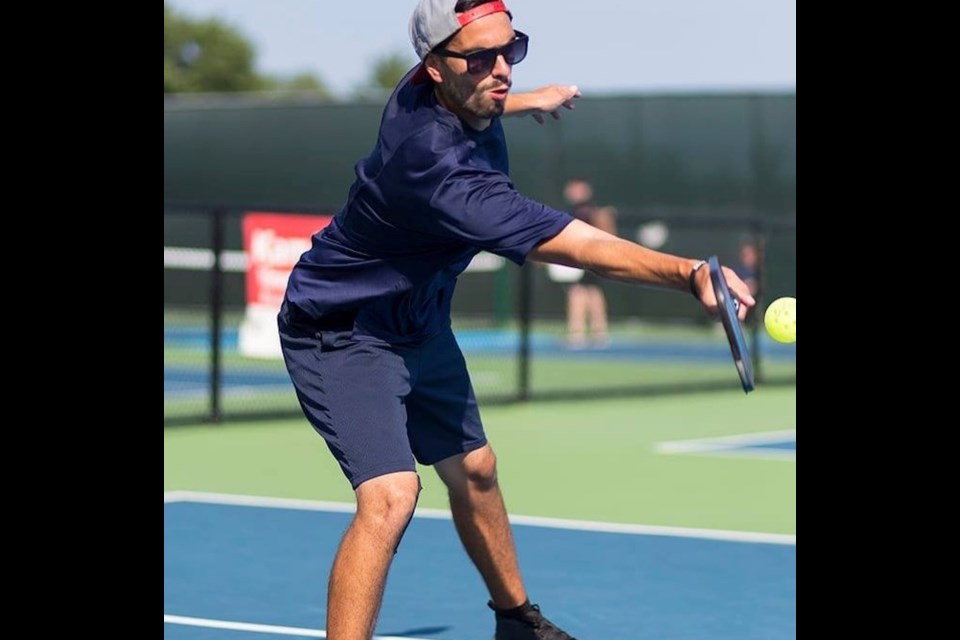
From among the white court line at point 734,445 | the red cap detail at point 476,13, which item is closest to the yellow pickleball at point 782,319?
the red cap detail at point 476,13

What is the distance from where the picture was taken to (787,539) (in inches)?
340

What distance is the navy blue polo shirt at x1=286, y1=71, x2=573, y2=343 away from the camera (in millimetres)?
4961

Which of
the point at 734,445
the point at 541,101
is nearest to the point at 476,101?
the point at 541,101

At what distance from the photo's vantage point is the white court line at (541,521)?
28.5 ft

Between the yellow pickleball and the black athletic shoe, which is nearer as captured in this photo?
the yellow pickleball

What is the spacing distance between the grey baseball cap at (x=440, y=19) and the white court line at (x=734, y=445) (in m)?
6.96

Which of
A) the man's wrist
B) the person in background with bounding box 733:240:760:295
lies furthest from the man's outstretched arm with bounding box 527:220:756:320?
the person in background with bounding box 733:240:760:295

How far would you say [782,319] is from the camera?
187 inches

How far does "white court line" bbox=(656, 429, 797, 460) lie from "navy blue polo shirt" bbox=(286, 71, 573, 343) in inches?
256

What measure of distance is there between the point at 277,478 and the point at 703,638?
15.9 ft

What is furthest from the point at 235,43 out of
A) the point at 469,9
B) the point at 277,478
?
the point at 469,9

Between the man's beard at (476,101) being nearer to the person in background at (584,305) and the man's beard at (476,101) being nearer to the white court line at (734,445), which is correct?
the white court line at (734,445)

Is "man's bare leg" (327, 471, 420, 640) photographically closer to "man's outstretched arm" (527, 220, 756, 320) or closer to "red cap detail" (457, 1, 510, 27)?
"man's outstretched arm" (527, 220, 756, 320)
